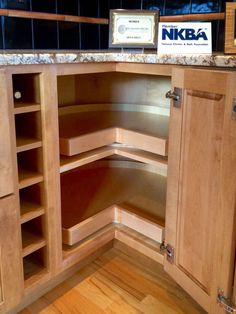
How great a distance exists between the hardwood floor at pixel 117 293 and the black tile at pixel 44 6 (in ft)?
3.81

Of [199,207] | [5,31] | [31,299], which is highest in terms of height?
[5,31]

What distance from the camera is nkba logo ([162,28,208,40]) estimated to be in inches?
41.5

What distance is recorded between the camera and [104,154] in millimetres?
1350

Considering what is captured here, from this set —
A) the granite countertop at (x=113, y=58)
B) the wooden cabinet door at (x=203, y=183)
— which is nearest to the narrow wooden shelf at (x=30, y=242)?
the wooden cabinet door at (x=203, y=183)

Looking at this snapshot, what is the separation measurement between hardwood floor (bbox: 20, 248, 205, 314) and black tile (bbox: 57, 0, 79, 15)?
3.89 ft

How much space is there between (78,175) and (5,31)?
2.62ft

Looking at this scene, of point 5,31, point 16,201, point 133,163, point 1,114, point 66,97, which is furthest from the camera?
point 133,163

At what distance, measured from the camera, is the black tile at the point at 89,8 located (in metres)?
1.65

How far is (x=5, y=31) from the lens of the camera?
137cm

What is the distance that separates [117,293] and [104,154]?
55cm

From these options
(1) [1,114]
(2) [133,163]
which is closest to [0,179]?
(1) [1,114]

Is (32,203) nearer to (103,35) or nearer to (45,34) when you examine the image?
(45,34)

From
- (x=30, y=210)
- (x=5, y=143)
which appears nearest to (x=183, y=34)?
(x=5, y=143)

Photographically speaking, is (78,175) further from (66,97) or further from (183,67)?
(183,67)
